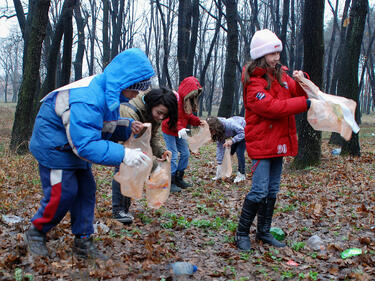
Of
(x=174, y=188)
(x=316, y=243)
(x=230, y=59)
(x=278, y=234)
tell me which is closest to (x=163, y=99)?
(x=278, y=234)

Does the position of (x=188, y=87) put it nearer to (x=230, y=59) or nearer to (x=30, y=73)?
(x=30, y=73)

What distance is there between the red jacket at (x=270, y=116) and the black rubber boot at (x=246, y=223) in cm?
52

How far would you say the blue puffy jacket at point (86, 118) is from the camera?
2.65 meters

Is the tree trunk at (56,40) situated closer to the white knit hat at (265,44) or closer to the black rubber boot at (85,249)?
the white knit hat at (265,44)

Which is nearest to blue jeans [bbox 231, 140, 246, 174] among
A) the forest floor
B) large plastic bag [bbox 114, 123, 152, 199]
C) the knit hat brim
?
the forest floor

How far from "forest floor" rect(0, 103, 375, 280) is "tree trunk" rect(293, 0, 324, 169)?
860mm

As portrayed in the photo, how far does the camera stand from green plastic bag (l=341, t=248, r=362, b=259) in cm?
349

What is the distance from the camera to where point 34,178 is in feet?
21.9

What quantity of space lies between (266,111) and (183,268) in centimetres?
164

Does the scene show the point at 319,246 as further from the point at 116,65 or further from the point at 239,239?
the point at 116,65

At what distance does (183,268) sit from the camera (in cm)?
320

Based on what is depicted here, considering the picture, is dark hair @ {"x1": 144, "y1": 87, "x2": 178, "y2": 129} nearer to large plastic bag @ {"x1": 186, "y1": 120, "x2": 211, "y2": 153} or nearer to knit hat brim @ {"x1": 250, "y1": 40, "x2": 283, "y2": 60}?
knit hat brim @ {"x1": 250, "y1": 40, "x2": 283, "y2": 60}

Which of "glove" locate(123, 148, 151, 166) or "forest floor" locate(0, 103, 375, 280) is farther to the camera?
"forest floor" locate(0, 103, 375, 280)

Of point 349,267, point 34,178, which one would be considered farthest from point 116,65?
point 34,178
